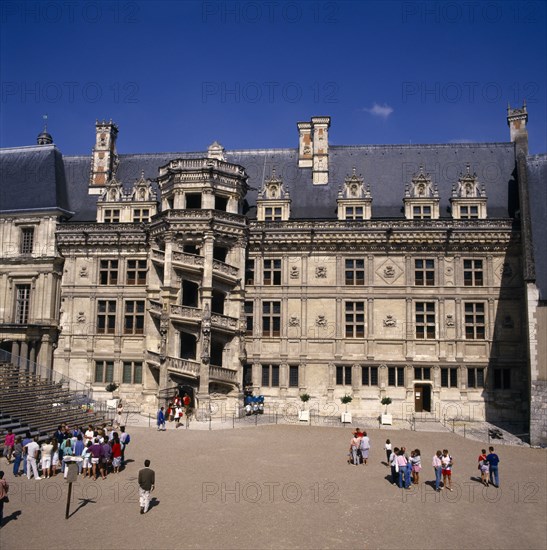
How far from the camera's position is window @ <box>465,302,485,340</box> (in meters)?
36.0

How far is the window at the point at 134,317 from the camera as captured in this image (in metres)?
38.4

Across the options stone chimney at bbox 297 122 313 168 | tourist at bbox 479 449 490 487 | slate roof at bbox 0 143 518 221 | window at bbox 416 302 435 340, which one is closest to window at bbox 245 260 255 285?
slate roof at bbox 0 143 518 221

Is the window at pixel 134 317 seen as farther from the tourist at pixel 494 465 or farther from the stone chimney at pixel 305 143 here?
the tourist at pixel 494 465

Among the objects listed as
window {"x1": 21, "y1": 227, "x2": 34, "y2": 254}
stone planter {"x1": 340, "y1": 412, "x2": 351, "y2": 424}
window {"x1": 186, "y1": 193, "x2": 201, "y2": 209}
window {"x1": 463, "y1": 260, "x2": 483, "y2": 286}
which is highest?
window {"x1": 186, "y1": 193, "x2": 201, "y2": 209}

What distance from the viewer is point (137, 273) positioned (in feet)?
A: 128

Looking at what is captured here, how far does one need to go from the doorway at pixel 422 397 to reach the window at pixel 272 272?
12047 millimetres

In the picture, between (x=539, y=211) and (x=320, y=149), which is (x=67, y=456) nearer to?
(x=320, y=149)

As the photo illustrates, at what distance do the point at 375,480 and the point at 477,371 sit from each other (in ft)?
63.2

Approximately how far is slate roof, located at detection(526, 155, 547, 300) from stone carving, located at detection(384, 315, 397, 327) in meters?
9.50

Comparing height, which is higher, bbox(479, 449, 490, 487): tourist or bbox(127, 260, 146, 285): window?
bbox(127, 260, 146, 285): window

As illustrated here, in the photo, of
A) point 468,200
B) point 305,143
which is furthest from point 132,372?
point 468,200

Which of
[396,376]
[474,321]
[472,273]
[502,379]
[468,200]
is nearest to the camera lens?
[502,379]

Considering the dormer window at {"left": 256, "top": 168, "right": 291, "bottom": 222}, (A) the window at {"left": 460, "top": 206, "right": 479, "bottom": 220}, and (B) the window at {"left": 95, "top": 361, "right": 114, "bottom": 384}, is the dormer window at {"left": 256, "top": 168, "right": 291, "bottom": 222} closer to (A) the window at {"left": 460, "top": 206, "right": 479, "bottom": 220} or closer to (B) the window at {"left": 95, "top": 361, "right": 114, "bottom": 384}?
(A) the window at {"left": 460, "top": 206, "right": 479, "bottom": 220}

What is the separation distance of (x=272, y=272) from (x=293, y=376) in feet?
24.5
